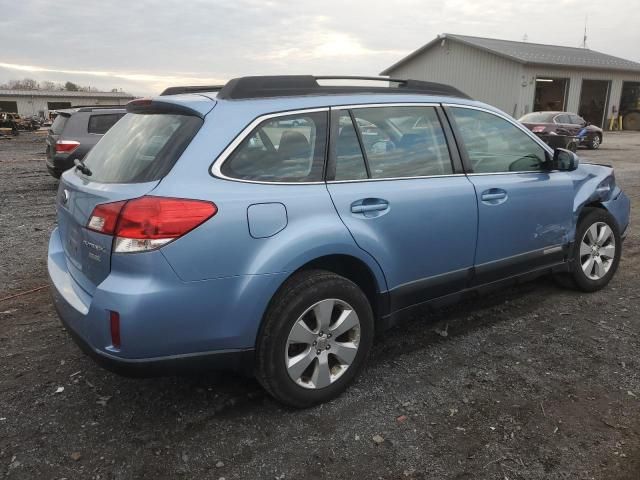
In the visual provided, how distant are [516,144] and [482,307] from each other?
4.39 ft

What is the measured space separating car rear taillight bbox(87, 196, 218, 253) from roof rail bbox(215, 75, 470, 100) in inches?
28.9

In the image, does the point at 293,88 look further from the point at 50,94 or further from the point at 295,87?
the point at 50,94

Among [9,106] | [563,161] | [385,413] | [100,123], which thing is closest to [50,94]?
[9,106]

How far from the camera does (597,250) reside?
453cm

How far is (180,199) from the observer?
238 cm

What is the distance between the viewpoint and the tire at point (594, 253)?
4379 mm

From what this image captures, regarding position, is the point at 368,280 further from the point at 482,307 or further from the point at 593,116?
the point at 593,116

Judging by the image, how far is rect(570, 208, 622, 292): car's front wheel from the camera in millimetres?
4383

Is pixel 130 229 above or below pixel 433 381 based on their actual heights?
above

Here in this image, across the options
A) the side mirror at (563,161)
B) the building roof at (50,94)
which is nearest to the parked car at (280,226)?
the side mirror at (563,161)

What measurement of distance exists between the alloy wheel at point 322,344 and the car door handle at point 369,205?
0.52 m

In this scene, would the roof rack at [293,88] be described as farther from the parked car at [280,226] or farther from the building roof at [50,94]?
the building roof at [50,94]

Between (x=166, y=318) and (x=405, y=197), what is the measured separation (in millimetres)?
1530

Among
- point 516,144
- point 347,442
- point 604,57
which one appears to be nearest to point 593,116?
point 604,57
